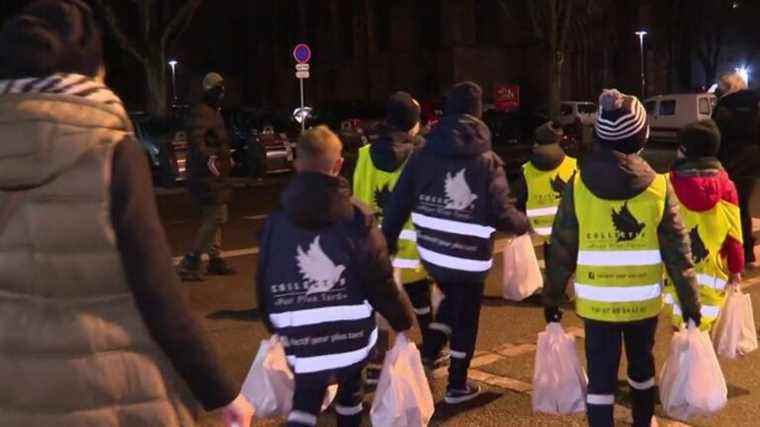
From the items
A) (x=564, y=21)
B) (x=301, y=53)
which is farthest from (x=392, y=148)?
(x=564, y=21)

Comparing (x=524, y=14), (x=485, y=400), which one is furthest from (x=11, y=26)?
(x=524, y=14)

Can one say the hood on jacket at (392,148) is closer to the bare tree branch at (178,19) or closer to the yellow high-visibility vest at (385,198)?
the yellow high-visibility vest at (385,198)

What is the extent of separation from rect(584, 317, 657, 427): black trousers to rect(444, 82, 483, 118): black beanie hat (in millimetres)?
1541

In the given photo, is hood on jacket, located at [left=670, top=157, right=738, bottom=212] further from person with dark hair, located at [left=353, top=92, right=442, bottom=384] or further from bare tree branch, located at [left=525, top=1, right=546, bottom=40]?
bare tree branch, located at [left=525, top=1, right=546, bottom=40]

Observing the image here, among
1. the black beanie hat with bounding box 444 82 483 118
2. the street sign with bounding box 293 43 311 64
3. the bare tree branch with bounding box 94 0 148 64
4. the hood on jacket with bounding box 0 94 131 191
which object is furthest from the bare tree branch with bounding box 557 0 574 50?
the hood on jacket with bounding box 0 94 131 191

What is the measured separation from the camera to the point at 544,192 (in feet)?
24.6

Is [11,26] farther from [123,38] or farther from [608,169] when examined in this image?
[123,38]

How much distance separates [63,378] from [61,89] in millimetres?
679

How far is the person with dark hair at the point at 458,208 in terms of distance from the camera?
5324mm

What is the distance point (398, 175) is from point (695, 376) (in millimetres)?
2338

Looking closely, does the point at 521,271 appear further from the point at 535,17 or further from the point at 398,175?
the point at 535,17

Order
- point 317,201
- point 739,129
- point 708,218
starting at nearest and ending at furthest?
point 317,201
point 708,218
point 739,129

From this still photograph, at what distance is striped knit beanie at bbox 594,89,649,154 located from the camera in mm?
4344

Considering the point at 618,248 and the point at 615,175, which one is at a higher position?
the point at 615,175
